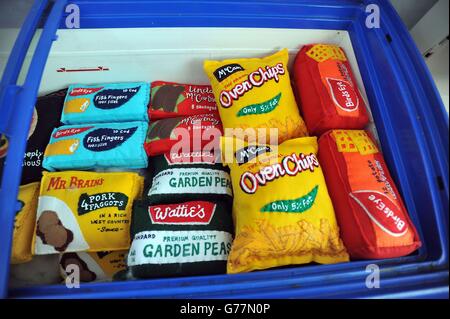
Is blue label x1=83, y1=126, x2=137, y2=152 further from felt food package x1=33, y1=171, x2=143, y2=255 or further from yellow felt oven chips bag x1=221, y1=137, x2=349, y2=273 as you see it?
yellow felt oven chips bag x1=221, y1=137, x2=349, y2=273

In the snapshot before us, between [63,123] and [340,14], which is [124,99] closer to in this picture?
[63,123]

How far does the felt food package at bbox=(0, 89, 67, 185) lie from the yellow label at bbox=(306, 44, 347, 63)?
1.05 metres

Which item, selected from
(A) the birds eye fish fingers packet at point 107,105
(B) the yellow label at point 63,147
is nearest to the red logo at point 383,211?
(A) the birds eye fish fingers packet at point 107,105

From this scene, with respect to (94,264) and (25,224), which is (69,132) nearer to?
(25,224)

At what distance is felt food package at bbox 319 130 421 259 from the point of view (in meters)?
0.89

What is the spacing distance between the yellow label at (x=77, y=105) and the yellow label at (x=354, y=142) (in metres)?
0.97

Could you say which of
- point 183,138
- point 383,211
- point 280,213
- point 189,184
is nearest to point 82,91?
point 183,138

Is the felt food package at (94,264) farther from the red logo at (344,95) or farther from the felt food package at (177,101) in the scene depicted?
the red logo at (344,95)

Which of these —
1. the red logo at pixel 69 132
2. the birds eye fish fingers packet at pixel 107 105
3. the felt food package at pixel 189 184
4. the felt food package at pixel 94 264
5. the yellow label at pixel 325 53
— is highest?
the yellow label at pixel 325 53

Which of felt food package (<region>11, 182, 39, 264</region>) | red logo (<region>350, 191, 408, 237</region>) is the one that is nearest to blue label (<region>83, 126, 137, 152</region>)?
felt food package (<region>11, 182, 39, 264</region>)

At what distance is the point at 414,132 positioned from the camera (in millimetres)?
960

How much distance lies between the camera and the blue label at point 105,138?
1.19m
